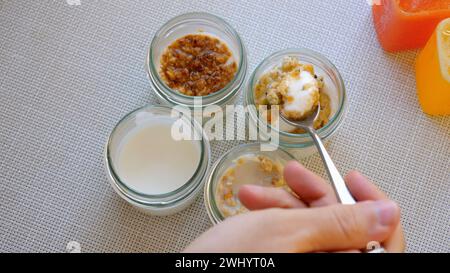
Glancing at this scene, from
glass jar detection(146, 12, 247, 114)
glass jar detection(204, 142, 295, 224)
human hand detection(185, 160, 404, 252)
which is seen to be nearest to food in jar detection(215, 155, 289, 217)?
glass jar detection(204, 142, 295, 224)

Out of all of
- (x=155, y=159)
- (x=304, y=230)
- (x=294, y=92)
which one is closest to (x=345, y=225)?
(x=304, y=230)

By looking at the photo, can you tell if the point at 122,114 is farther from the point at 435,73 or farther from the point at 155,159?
the point at 435,73

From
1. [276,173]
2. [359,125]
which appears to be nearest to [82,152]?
[276,173]

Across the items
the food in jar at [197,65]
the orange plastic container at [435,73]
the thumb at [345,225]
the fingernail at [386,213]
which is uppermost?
the orange plastic container at [435,73]

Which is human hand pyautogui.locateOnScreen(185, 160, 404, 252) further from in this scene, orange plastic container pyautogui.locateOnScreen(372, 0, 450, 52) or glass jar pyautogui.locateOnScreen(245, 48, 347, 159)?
orange plastic container pyautogui.locateOnScreen(372, 0, 450, 52)

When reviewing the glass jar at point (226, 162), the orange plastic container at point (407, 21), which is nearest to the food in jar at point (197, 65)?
the glass jar at point (226, 162)

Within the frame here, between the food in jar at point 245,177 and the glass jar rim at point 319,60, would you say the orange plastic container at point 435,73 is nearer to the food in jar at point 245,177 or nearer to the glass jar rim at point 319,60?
the glass jar rim at point 319,60
